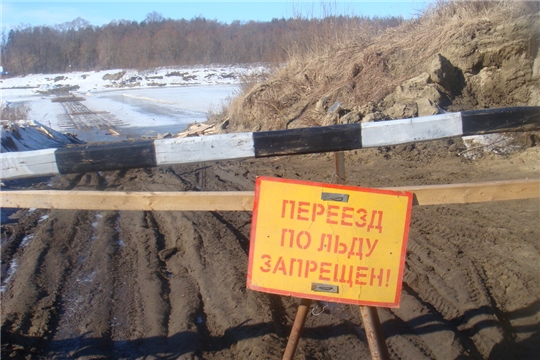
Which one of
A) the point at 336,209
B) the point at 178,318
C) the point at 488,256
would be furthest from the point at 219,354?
the point at 488,256

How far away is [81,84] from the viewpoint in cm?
5588

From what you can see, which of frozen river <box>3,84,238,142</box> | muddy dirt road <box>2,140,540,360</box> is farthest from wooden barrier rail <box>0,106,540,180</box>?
frozen river <box>3,84,238,142</box>

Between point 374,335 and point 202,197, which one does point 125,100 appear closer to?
point 202,197

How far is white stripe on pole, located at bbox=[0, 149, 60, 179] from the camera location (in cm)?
278

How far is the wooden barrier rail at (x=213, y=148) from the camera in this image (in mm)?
2756

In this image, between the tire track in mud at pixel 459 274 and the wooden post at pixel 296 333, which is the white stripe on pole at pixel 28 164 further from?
the tire track in mud at pixel 459 274

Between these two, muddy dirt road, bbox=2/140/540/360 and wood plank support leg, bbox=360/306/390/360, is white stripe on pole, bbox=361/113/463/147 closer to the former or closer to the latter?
wood plank support leg, bbox=360/306/390/360

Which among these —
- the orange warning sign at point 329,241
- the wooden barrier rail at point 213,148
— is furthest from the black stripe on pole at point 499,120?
the orange warning sign at point 329,241

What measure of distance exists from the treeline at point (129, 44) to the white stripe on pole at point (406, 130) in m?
44.9

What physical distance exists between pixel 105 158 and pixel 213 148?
1.89 feet

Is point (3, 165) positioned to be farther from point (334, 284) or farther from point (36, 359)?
point (334, 284)

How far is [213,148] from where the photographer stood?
276cm

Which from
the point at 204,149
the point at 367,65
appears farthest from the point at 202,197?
the point at 367,65

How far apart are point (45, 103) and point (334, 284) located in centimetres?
3762
